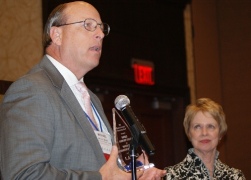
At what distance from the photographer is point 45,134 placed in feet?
6.37

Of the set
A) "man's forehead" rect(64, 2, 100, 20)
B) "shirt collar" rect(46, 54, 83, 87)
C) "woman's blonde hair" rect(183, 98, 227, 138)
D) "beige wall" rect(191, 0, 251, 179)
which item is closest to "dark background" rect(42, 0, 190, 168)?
"beige wall" rect(191, 0, 251, 179)

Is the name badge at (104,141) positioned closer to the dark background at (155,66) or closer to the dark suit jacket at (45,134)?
the dark suit jacket at (45,134)

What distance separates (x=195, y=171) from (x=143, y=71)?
90.4 inches

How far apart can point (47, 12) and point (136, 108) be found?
1.62 meters

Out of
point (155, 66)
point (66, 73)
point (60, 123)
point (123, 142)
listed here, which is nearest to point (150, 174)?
point (123, 142)

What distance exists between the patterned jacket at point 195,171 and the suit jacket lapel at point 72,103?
1.54 meters

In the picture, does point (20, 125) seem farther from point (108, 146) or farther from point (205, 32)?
point (205, 32)

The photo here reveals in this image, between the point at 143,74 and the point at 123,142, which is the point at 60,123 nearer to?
the point at 123,142

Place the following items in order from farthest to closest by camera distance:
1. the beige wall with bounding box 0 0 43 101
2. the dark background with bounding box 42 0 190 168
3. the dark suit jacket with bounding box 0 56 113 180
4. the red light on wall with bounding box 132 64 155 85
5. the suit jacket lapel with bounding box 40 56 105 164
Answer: the red light on wall with bounding box 132 64 155 85 → the dark background with bounding box 42 0 190 168 → the beige wall with bounding box 0 0 43 101 → the suit jacket lapel with bounding box 40 56 105 164 → the dark suit jacket with bounding box 0 56 113 180

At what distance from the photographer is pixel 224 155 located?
649 cm

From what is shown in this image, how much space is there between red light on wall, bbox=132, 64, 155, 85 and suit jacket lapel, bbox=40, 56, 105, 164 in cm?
342

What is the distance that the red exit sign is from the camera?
5660mm

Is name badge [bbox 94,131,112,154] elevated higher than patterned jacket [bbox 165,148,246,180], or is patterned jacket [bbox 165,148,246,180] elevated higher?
name badge [bbox 94,131,112,154]

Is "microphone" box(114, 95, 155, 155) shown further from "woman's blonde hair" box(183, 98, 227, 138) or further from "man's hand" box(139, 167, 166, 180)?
"woman's blonde hair" box(183, 98, 227, 138)
